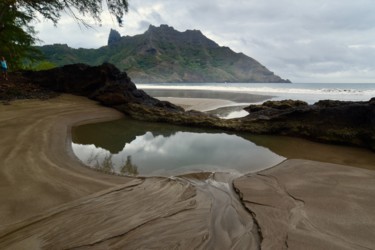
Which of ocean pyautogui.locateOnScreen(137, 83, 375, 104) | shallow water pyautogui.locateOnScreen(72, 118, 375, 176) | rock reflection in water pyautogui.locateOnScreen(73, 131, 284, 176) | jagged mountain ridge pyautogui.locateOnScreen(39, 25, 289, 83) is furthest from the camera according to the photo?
jagged mountain ridge pyautogui.locateOnScreen(39, 25, 289, 83)

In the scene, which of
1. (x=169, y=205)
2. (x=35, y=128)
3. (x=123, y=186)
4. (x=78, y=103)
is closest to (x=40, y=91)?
(x=78, y=103)

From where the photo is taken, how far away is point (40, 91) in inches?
498

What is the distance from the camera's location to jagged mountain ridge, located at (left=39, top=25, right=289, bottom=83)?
132 m

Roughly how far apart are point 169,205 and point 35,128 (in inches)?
214

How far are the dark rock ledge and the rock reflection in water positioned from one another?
1872 mm

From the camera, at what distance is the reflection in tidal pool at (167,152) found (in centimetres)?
510

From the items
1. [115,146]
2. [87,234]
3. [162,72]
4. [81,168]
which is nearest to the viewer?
[87,234]

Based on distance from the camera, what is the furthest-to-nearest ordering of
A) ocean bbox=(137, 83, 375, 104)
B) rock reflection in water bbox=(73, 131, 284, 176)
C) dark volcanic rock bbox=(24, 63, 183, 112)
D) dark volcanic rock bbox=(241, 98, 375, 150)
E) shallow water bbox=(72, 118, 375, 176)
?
1. ocean bbox=(137, 83, 375, 104)
2. dark volcanic rock bbox=(24, 63, 183, 112)
3. dark volcanic rock bbox=(241, 98, 375, 150)
4. shallow water bbox=(72, 118, 375, 176)
5. rock reflection in water bbox=(73, 131, 284, 176)

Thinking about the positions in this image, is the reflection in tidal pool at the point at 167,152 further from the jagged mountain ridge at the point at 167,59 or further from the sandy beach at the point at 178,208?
the jagged mountain ridge at the point at 167,59

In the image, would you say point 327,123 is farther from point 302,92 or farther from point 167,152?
point 302,92

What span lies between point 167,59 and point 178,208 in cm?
15737

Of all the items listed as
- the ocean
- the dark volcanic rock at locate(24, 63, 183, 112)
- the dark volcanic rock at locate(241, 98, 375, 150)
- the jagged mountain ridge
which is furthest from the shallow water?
the jagged mountain ridge

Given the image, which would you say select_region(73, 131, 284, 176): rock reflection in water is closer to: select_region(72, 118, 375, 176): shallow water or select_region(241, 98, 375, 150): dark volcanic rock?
select_region(72, 118, 375, 176): shallow water

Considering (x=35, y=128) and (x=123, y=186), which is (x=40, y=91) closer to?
(x=35, y=128)
